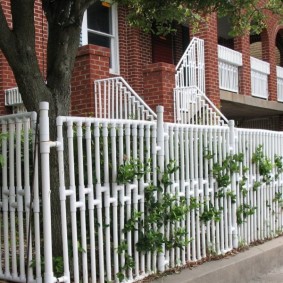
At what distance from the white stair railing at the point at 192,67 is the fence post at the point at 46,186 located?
5742mm

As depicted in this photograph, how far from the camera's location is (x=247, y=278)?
19.6 feet

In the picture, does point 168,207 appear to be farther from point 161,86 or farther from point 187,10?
point 161,86

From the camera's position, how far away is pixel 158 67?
8633mm

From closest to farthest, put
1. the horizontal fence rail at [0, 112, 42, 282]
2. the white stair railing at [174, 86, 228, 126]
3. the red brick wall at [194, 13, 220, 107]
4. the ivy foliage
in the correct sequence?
the horizontal fence rail at [0, 112, 42, 282] < the ivy foliage < the white stair railing at [174, 86, 228, 126] < the red brick wall at [194, 13, 220, 107]

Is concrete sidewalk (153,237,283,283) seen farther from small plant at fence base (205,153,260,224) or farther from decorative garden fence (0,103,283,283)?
small plant at fence base (205,153,260,224)

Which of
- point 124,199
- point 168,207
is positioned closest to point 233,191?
point 168,207

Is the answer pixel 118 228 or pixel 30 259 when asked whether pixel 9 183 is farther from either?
pixel 118 228

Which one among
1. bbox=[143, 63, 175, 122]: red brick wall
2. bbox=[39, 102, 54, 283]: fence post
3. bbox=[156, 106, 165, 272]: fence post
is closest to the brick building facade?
bbox=[143, 63, 175, 122]: red brick wall

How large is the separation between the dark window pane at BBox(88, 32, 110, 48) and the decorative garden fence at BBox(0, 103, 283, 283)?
5.49 metres

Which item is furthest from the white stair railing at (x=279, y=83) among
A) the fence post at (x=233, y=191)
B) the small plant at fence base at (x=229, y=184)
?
the fence post at (x=233, y=191)

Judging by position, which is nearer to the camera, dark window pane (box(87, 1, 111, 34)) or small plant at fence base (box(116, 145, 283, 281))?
small plant at fence base (box(116, 145, 283, 281))

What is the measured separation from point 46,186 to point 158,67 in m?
5.10

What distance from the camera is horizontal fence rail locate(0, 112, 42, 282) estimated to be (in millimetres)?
4090

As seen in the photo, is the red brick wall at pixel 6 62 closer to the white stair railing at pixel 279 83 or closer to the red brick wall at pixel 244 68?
the red brick wall at pixel 244 68
